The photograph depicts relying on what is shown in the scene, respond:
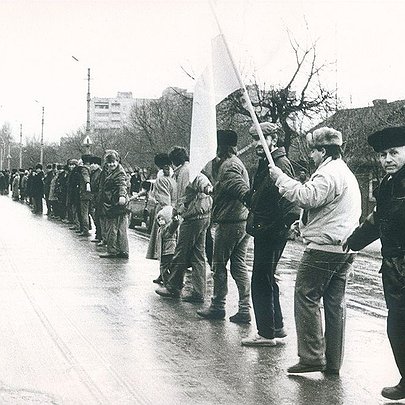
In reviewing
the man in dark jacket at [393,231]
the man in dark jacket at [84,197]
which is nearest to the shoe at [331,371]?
the man in dark jacket at [393,231]

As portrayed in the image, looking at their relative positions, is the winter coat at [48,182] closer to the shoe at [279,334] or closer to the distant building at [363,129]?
the distant building at [363,129]

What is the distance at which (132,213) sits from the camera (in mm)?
26141

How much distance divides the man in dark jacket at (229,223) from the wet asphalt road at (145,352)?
427 millimetres

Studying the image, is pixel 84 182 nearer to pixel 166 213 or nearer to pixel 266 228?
pixel 166 213

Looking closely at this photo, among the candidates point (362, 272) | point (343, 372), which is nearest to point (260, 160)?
point (343, 372)

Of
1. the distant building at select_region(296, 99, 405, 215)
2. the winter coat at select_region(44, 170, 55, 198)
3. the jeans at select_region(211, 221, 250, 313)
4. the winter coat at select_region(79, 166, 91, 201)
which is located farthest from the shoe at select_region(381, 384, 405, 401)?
the winter coat at select_region(44, 170, 55, 198)

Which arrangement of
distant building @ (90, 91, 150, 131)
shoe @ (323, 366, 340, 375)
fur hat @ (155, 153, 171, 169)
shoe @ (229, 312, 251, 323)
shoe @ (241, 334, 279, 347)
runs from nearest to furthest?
shoe @ (323, 366, 340, 375) < shoe @ (241, 334, 279, 347) < shoe @ (229, 312, 251, 323) < fur hat @ (155, 153, 171, 169) < distant building @ (90, 91, 150, 131)

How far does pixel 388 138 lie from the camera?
6199 millimetres

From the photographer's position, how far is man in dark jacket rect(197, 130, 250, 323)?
892 cm

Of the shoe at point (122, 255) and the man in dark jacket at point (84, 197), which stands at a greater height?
the man in dark jacket at point (84, 197)

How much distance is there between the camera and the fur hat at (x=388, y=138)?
243 inches

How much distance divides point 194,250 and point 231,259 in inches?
52.5

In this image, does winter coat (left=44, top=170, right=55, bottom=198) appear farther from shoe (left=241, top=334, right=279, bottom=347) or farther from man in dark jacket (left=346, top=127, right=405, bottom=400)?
man in dark jacket (left=346, top=127, right=405, bottom=400)

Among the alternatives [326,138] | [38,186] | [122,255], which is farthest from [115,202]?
[38,186]
